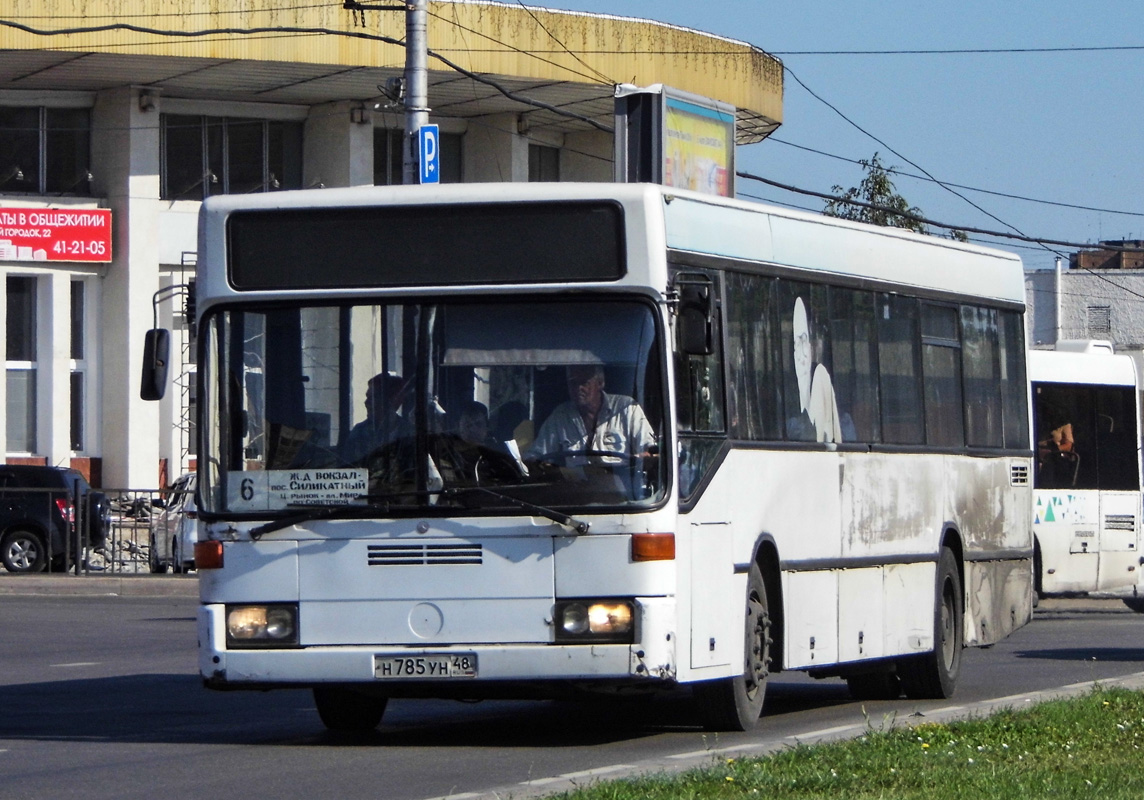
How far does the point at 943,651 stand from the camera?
1408cm

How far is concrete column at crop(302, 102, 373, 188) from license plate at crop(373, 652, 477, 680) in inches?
1288

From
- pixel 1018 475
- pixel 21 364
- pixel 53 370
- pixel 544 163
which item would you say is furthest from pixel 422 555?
pixel 544 163

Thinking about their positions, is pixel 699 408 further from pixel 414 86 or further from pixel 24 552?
pixel 24 552

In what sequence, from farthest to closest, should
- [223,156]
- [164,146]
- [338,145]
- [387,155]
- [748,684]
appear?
[387,155], [338,145], [223,156], [164,146], [748,684]

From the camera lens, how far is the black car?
30188 millimetres

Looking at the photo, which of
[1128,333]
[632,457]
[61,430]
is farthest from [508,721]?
[1128,333]

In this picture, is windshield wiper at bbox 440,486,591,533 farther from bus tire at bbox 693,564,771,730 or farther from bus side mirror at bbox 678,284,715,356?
bus tire at bbox 693,564,771,730

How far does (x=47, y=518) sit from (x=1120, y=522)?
48.9 ft

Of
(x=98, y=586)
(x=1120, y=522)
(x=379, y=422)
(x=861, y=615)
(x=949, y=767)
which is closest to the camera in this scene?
(x=949, y=767)

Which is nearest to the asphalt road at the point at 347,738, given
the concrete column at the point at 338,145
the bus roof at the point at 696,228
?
the bus roof at the point at 696,228

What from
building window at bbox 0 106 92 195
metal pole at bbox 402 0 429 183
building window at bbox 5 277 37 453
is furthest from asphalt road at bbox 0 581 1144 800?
building window at bbox 0 106 92 195

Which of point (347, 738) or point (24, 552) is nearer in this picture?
point (347, 738)

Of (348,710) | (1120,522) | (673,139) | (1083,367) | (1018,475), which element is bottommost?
(348,710)

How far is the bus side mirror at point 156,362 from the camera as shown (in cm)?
1095
